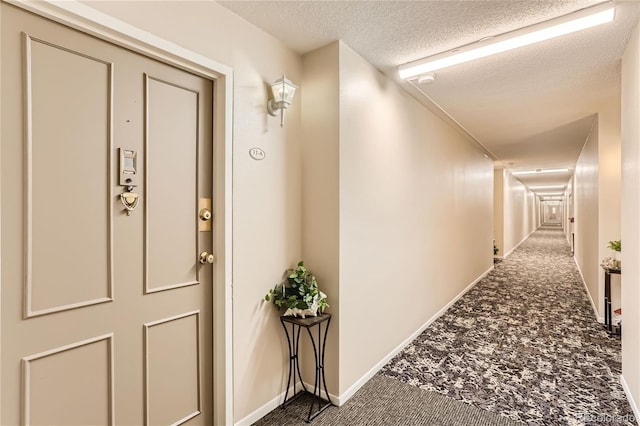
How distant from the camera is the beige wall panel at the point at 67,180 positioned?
136 cm

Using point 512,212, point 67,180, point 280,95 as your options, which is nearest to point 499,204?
point 512,212

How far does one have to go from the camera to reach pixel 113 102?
1584 millimetres

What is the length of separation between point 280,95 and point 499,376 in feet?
9.27

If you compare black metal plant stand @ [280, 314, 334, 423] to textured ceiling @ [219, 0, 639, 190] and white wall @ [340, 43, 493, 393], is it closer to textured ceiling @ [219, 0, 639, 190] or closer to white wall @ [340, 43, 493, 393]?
white wall @ [340, 43, 493, 393]

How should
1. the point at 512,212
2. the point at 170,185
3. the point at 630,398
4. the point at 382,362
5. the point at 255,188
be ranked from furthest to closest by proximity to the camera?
the point at 512,212
the point at 382,362
the point at 630,398
the point at 255,188
the point at 170,185

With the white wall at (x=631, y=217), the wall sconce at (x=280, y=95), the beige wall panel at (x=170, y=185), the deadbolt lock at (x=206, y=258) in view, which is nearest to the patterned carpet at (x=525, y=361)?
the white wall at (x=631, y=217)

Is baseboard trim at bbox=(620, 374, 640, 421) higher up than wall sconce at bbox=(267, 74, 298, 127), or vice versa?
wall sconce at bbox=(267, 74, 298, 127)

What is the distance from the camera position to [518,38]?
2.21m

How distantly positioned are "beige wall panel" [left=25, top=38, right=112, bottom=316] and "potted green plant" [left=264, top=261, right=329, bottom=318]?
1043 mm

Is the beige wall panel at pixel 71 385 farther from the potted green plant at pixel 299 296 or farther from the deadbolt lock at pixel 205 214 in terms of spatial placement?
the potted green plant at pixel 299 296

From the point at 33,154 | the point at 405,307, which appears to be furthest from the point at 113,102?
the point at 405,307

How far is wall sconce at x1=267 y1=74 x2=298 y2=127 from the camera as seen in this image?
2166 mm

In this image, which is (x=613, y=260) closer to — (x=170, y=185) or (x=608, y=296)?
(x=608, y=296)

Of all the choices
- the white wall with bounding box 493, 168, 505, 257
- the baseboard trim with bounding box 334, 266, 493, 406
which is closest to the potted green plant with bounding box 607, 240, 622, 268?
the baseboard trim with bounding box 334, 266, 493, 406
